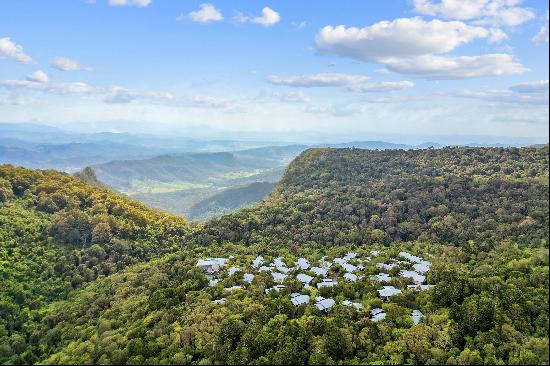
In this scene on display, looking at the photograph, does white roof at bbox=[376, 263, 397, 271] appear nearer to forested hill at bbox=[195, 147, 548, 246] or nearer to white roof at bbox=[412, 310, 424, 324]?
forested hill at bbox=[195, 147, 548, 246]

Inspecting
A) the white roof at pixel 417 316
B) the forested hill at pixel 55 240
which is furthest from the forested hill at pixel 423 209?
the white roof at pixel 417 316

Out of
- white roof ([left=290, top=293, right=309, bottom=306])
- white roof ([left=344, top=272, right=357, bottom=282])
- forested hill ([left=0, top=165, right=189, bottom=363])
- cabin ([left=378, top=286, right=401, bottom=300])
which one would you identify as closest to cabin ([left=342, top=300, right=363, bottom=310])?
cabin ([left=378, top=286, right=401, bottom=300])

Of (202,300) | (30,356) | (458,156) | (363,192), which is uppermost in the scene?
(458,156)

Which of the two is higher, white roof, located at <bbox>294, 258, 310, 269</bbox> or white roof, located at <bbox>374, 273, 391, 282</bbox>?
white roof, located at <bbox>374, 273, 391, 282</bbox>

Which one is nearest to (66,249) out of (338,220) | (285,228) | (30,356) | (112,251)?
(112,251)

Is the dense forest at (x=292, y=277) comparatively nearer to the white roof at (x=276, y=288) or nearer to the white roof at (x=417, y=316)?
the white roof at (x=417, y=316)

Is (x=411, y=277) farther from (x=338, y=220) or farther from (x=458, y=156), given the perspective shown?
(x=458, y=156)
